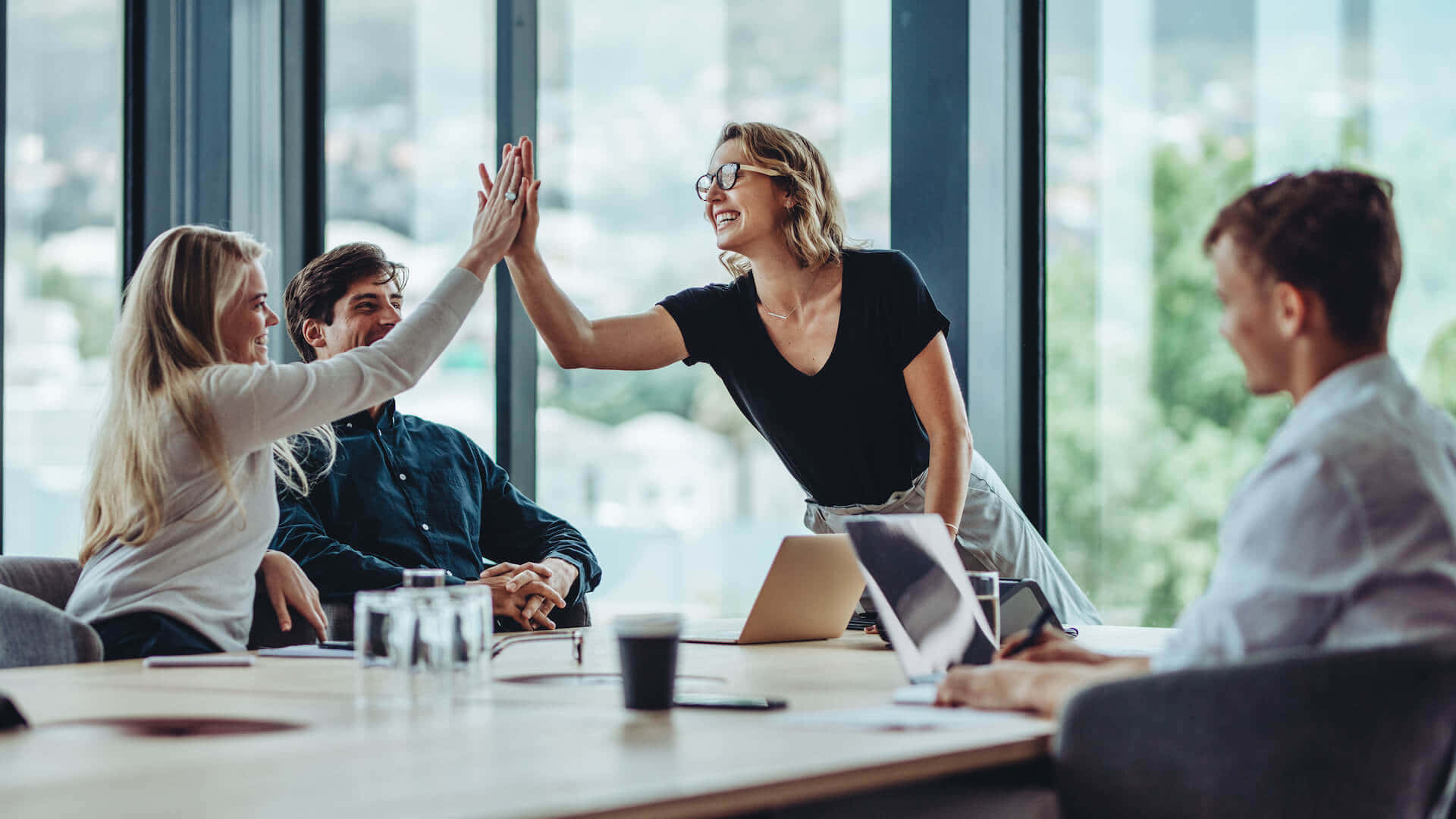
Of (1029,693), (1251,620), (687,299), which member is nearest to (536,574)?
(687,299)

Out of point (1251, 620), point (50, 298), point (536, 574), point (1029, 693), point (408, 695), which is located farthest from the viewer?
point (50, 298)

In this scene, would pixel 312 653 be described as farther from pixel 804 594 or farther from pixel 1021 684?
pixel 1021 684

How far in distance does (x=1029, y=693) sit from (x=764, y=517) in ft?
13.1

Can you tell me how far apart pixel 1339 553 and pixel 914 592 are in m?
0.55

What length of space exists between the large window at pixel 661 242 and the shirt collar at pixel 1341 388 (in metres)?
3.46

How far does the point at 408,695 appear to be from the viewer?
142 cm

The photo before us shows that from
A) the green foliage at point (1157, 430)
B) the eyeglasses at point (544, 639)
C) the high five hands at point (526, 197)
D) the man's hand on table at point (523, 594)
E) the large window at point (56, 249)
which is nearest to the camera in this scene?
the eyeglasses at point (544, 639)

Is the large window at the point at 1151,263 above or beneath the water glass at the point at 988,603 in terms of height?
above

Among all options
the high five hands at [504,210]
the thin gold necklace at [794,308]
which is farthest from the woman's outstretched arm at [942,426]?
the high five hands at [504,210]

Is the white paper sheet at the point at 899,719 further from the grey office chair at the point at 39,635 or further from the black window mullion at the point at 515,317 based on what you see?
the black window mullion at the point at 515,317

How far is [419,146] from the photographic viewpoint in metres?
4.77

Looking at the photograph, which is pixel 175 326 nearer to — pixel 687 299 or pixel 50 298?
pixel 687 299

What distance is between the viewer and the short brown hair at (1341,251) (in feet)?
4.43

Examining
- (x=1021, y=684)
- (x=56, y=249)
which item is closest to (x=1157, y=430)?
(x=1021, y=684)
